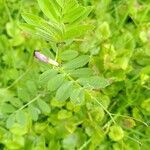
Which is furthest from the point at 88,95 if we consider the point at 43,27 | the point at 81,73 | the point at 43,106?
the point at 43,27

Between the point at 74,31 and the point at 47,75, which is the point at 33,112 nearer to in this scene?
the point at 47,75

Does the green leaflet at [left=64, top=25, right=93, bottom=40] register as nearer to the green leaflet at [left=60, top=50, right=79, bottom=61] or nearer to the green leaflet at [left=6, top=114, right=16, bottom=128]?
the green leaflet at [left=60, top=50, right=79, bottom=61]

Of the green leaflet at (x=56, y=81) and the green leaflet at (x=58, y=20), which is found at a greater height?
the green leaflet at (x=58, y=20)

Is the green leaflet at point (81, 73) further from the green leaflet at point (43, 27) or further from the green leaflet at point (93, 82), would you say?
the green leaflet at point (43, 27)

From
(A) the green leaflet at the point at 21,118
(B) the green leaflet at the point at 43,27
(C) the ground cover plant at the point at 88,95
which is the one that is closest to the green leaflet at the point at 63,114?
(C) the ground cover plant at the point at 88,95

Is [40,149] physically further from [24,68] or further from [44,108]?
[24,68]

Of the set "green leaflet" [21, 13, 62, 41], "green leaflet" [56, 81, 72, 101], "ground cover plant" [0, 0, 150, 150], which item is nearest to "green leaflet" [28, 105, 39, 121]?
"ground cover plant" [0, 0, 150, 150]

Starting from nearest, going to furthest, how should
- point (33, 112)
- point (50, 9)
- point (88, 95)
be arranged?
point (50, 9)
point (88, 95)
point (33, 112)

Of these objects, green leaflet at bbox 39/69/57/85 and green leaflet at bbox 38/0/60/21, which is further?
green leaflet at bbox 39/69/57/85
